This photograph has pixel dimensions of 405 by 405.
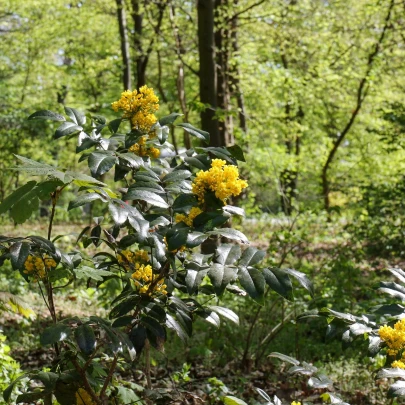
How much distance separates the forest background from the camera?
518 cm

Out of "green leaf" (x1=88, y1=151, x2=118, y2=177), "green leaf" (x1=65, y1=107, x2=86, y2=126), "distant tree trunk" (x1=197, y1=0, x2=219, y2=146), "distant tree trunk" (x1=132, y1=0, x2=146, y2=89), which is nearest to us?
"green leaf" (x1=88, y1=151, x2=118, y2=177)

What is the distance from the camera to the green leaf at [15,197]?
161 cm

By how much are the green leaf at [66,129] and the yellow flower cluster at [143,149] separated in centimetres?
23

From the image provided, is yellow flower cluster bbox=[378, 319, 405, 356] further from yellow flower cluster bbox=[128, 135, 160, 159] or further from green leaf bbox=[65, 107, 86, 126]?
green leaf bbox=[65, 107, 86, 126]

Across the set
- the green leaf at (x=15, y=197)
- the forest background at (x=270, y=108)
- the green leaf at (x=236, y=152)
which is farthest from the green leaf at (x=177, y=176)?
the forest background at (x=270, y=108)

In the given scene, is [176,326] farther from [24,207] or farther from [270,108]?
[270,108]

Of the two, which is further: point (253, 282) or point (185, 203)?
point (185, 203)

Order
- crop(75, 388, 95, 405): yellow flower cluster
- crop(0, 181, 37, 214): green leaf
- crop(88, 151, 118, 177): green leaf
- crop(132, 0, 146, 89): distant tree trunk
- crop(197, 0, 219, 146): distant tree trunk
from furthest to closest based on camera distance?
crop(132, 0, 146, 89): distant tree trunk < crop(197, 0, 219, 146): distant tree trunk < crop(75, 388, 95, 405): yellow flower cluster < crop(88, 151, 118, 177): green leaf < crop(0, 181, 37, 214): green leaf

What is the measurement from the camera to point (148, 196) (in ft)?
6.01

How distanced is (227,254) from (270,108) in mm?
14785

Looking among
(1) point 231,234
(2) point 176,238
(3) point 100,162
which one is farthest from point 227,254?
(3) point 100,162

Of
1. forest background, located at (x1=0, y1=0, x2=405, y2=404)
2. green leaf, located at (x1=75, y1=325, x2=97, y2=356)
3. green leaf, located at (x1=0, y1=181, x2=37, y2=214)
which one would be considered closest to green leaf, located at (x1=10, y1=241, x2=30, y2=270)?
green leaf, located at (x1=0, y1=181, x2=37, y2=214)

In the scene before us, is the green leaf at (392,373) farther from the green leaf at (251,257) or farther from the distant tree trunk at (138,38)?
the distant tree trunk at (138,38)

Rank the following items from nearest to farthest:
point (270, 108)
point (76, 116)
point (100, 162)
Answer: point (100, 162)
point (76, 116)
point (270, 108)
